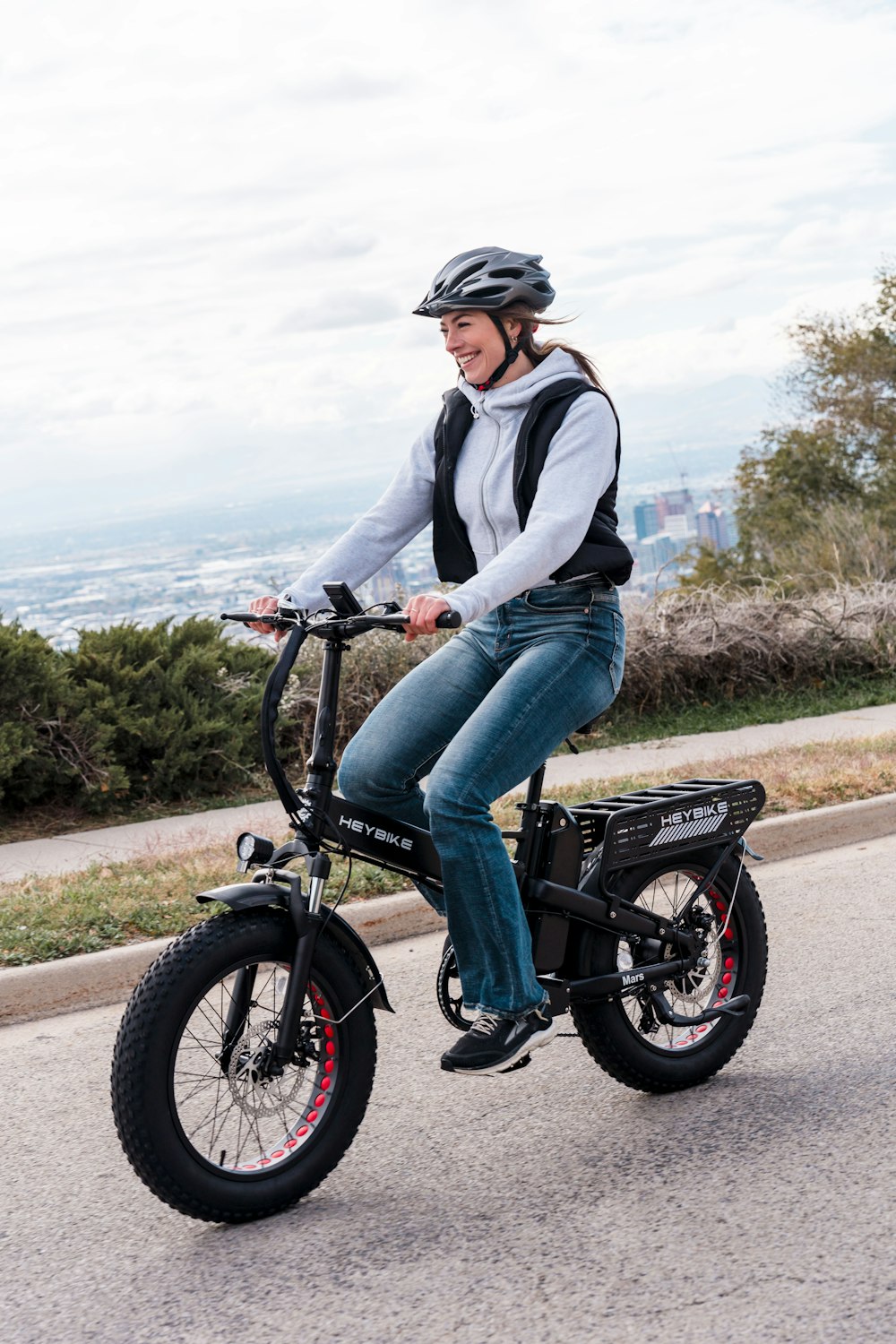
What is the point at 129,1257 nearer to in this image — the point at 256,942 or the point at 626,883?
the point at 256,942

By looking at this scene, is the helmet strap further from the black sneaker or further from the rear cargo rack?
the black sneaker

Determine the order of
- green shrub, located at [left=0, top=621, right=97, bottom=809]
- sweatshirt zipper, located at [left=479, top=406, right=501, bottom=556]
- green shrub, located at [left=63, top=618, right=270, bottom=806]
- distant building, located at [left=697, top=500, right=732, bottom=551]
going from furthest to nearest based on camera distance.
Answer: distant building, located at [left=697, top=500, right=732, bottom=551], green shrub, located at [left=63, top=618, right=270, bottom=806], green shrub, located at [left=0, top=621, right=97, bottom=809], sweatshirt zipper, located at [left=479, top=406, right=501, bottom=556]

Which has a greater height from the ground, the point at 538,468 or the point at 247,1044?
the point at 538,468

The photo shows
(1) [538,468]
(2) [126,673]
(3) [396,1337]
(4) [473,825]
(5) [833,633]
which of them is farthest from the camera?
(5) [833,633]

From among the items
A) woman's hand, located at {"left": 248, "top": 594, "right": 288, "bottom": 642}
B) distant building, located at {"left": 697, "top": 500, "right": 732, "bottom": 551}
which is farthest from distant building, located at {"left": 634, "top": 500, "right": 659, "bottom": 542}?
woman's hand, located at {"left": 248, "top": 594, "right": 288, "bottom": 642}

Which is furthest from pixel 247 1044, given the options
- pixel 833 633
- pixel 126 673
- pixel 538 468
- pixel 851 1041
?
pixel 833 633

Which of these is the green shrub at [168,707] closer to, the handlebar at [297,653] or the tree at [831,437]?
the handlebar at [297,653]

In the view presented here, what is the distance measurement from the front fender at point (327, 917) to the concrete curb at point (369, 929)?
163cm

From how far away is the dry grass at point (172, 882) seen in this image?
561 centimetres

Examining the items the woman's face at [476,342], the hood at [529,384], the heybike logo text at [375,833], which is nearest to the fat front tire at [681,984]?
the heybike logo text at [375,833]

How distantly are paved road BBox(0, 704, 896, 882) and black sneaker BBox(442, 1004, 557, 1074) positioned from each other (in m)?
3.71

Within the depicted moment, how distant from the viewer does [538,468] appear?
3.85m

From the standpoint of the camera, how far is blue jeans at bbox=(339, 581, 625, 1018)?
361 cm

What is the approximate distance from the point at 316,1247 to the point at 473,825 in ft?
3.47
